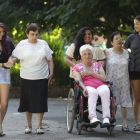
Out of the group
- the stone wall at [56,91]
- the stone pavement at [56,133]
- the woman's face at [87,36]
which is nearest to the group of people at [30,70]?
the stone pavement at [56,133]

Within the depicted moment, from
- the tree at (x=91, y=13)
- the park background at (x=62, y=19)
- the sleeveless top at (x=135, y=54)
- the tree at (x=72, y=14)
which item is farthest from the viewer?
the park background at (x=62, y=19)

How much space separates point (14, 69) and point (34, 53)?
914 cm

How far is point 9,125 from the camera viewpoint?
7.18 meters

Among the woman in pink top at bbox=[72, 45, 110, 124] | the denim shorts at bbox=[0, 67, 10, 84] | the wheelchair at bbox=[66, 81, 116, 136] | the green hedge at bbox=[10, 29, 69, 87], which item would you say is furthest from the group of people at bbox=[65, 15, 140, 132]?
the green hedge at bbox=[10, 29, 69, 87]

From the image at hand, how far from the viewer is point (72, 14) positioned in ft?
35.5

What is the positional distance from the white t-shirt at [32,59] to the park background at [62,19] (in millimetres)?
4123

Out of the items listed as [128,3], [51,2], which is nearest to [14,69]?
[51,2]

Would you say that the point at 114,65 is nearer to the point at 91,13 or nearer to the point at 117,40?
the point at 117,40

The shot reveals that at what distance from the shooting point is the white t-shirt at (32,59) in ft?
20.0

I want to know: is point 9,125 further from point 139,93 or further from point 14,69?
point 14,69

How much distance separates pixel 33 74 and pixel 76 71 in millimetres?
745

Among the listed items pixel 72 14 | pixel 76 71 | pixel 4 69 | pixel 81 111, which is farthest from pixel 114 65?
pixel 72 14

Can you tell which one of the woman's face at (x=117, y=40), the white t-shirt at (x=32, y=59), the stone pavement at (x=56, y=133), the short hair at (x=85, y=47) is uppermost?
the woman's face at (x=117, y=40)

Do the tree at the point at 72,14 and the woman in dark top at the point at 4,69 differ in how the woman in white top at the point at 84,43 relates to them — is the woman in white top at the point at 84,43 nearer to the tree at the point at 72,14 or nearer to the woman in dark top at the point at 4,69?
the woman in dark top at the point at 4,69
